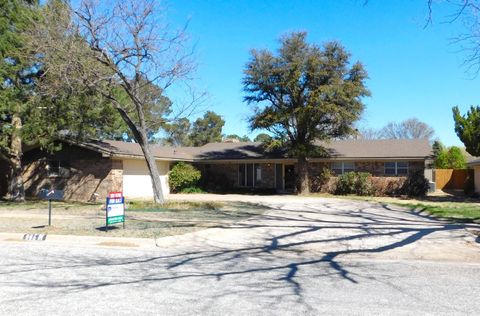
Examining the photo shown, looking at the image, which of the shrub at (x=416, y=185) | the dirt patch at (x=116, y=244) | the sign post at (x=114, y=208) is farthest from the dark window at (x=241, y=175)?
the dirt patch at (x=116, y=244)

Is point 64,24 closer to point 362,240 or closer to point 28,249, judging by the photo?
point 28,249

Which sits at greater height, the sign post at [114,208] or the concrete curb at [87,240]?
the sign post at [114,208]

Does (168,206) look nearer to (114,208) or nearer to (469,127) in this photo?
(114,208)

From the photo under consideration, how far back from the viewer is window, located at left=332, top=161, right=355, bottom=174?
31047mm

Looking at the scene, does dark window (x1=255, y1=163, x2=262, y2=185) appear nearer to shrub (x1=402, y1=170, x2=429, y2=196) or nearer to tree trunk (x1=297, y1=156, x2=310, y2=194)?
tree trunk (x1=297, y1=156, x2=310, y2=194)

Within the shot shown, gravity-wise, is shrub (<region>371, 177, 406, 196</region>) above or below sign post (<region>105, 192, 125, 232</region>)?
above

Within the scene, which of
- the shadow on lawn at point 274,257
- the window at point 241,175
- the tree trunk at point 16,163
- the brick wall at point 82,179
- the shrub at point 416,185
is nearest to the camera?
the shadow on lawn at point 274,257

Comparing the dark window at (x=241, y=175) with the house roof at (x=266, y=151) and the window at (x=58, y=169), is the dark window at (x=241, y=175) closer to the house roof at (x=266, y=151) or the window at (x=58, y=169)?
the house roof at (x=266, y=151)

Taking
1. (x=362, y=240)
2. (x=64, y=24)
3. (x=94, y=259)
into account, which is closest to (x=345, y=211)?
(x=362, y=240)

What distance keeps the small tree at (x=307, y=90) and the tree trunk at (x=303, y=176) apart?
0.67 metres

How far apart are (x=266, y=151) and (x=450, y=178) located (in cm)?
1704

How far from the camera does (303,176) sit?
3045 cm

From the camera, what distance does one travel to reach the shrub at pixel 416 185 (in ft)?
95.2

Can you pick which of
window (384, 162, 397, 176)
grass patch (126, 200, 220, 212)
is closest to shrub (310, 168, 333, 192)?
window (384, 162, 397, 176)
